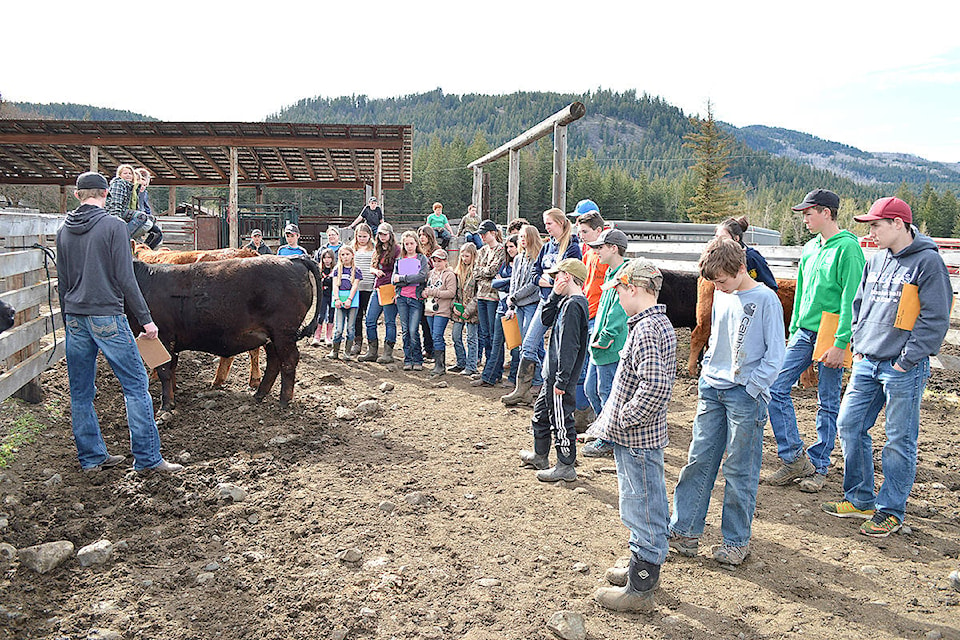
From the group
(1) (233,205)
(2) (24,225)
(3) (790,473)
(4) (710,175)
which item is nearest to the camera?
(3) (790,473)

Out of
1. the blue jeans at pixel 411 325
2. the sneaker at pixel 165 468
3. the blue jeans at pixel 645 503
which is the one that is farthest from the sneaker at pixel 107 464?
the blue jeans at pixel 411 325

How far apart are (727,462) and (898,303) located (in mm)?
1534

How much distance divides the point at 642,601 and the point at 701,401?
116 cm

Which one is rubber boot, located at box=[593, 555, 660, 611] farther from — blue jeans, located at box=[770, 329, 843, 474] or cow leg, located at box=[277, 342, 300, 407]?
cow leg, located at box=[277, 342, 300, 407]

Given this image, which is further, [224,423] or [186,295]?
[186,295]

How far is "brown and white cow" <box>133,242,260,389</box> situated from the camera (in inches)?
292

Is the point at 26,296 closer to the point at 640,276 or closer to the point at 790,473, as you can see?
the point at 640,276

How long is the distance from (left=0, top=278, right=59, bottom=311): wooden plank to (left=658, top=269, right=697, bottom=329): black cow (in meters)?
7.12

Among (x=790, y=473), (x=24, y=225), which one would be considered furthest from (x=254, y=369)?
(x=790, y=473)

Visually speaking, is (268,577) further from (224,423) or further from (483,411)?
(483,411)

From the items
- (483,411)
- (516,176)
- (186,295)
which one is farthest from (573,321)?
(516,176)

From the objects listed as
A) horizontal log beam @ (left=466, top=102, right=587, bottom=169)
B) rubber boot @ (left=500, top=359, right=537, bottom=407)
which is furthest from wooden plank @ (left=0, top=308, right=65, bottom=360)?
horizontal log beam @ (left=466, top=102, right=587, bottom=169)

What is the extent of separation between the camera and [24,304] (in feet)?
19.7

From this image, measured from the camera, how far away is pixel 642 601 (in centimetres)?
321
